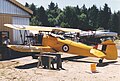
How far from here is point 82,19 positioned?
2894 inches

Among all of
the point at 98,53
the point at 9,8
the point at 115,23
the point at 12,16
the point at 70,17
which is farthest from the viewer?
the point at 70,17

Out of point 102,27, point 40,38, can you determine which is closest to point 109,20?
point 102,27

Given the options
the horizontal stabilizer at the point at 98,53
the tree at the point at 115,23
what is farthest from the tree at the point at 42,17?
the horizontal stabilizer at the point at 98,53

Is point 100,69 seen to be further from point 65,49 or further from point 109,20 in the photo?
point 109,20

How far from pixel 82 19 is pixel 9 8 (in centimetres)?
4765

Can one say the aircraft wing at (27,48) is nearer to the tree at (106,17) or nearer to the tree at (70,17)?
the tree at (70,17)

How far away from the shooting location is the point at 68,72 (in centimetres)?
1656

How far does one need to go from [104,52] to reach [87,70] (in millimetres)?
3005

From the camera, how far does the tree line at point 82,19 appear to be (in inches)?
2835

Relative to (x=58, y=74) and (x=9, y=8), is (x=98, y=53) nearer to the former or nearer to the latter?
(x=58, y=74)

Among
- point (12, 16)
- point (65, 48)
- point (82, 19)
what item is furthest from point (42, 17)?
point (65, 48)

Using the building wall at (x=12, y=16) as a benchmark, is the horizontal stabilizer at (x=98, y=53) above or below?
below

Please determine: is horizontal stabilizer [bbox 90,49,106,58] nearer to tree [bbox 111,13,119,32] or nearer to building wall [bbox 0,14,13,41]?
building wall [bbox 0,14,13,41]

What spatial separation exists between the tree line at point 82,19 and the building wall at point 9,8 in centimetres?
4128
